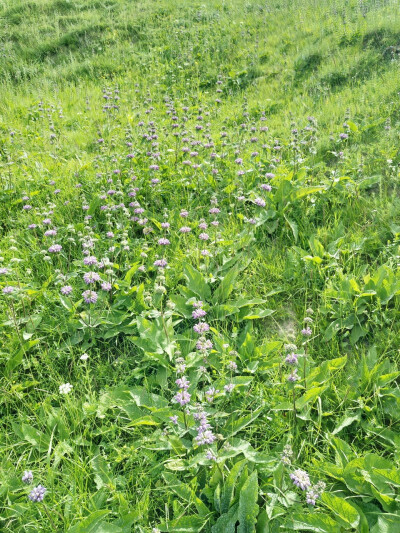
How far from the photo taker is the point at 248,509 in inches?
82.5

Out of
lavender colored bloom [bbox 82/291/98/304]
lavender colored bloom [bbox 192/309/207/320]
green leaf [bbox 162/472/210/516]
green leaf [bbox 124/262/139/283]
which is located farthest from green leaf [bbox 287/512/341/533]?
green leaf [bbox 124/262/139/283]

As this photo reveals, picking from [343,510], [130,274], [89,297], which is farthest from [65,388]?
[343,510]

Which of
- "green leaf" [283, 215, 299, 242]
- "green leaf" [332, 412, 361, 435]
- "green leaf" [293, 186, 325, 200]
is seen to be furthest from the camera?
"green leaf" [293, 186, 325, 200]

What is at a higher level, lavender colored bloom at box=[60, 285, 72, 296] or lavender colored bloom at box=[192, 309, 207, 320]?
lavender colored bloom at box=[60, 285, 72, 296]

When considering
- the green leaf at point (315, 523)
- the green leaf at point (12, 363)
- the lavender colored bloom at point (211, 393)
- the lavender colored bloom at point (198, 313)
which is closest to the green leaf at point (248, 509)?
the green leaf at point (315, 523)

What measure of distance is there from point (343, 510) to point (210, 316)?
1.66 meters

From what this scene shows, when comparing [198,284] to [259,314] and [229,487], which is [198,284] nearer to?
[259,314]

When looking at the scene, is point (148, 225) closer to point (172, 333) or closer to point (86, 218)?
point (86, 218)

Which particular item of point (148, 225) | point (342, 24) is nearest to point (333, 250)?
point (148, 225)

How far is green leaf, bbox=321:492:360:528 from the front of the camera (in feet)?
6.61

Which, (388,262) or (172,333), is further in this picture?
(388,262)

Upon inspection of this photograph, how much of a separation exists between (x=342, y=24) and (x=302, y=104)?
291 centimetres

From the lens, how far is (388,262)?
11.4ft

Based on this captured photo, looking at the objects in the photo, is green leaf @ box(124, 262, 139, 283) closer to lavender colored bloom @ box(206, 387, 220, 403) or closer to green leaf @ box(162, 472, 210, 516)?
lavender colored bloom @ box(206, 387, 220, 403)
